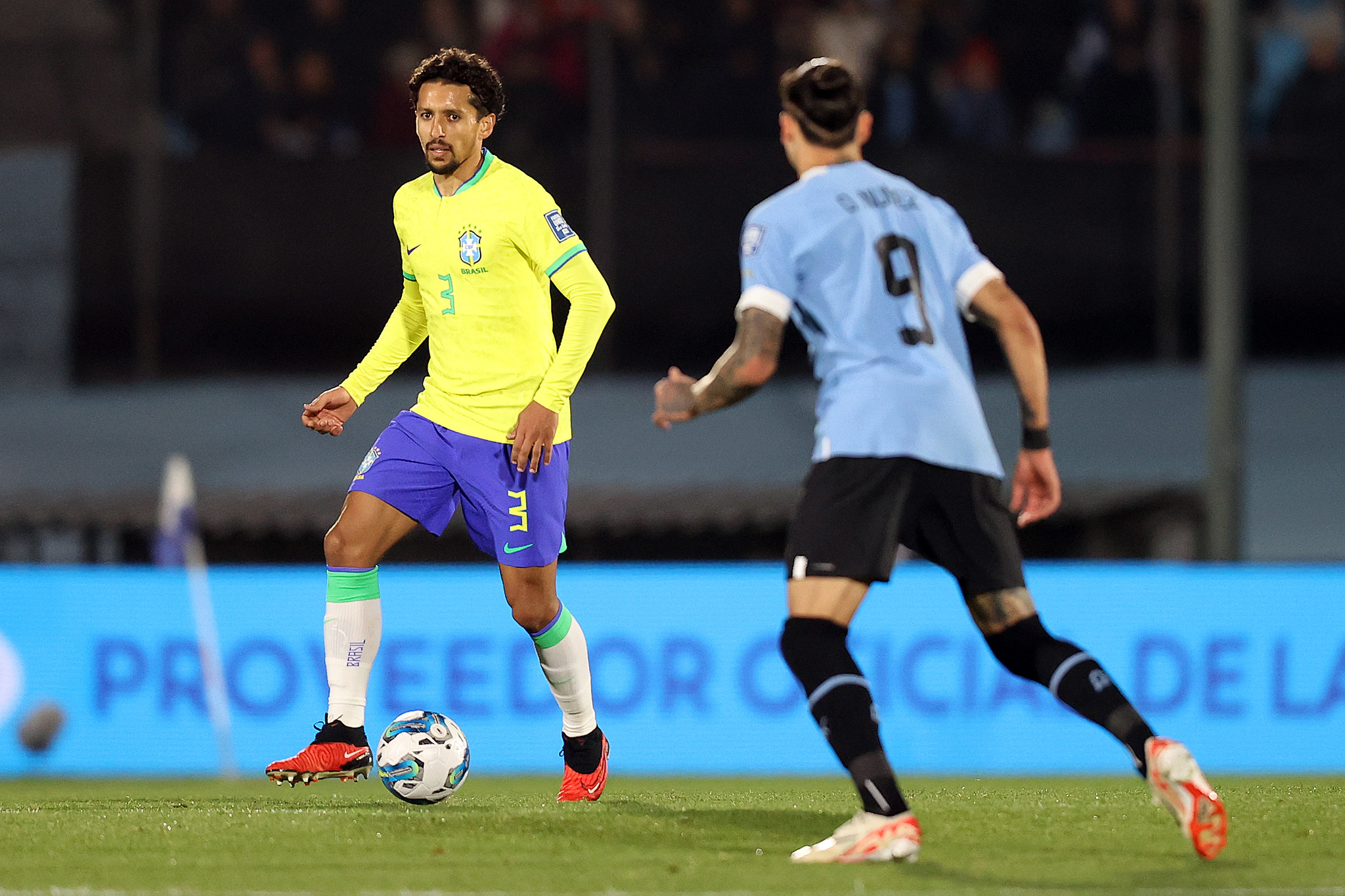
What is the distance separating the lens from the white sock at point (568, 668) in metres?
6.39

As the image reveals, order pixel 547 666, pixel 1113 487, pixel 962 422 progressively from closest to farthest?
pixel 962 422 < pixel 547 666 < pixel 1113 487

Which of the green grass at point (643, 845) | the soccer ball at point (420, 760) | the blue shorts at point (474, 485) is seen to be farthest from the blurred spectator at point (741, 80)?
the soccer ball at point (420, 760)

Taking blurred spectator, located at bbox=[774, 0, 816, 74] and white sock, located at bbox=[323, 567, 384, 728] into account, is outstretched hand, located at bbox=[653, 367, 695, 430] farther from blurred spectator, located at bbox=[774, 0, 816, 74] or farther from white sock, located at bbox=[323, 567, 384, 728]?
blurred spectator, located at bbox=[774, 0, 816, 74]

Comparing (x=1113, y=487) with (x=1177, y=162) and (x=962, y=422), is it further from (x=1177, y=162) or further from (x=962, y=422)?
(x=962, y=422)

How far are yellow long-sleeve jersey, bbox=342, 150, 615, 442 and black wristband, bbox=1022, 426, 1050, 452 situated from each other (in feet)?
5.15

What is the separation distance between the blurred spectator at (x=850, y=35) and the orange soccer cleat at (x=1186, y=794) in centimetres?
1009

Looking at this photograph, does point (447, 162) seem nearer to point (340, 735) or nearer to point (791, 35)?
point (340, 735)

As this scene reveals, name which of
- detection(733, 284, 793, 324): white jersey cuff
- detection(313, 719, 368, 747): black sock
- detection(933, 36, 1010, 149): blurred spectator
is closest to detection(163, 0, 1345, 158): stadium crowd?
detection(933, 36, 1010, 149): blurred spectator

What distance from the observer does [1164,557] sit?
13.9m

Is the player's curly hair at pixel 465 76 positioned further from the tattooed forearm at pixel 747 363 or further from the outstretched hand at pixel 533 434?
the tattooed forearm at pixel 747 363

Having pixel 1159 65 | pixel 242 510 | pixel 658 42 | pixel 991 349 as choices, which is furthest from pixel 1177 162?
pixel 242 510

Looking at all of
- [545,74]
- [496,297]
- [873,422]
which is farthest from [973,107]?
[873,422]

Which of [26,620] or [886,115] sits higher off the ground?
[886,115]

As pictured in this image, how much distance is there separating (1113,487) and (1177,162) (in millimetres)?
2457
